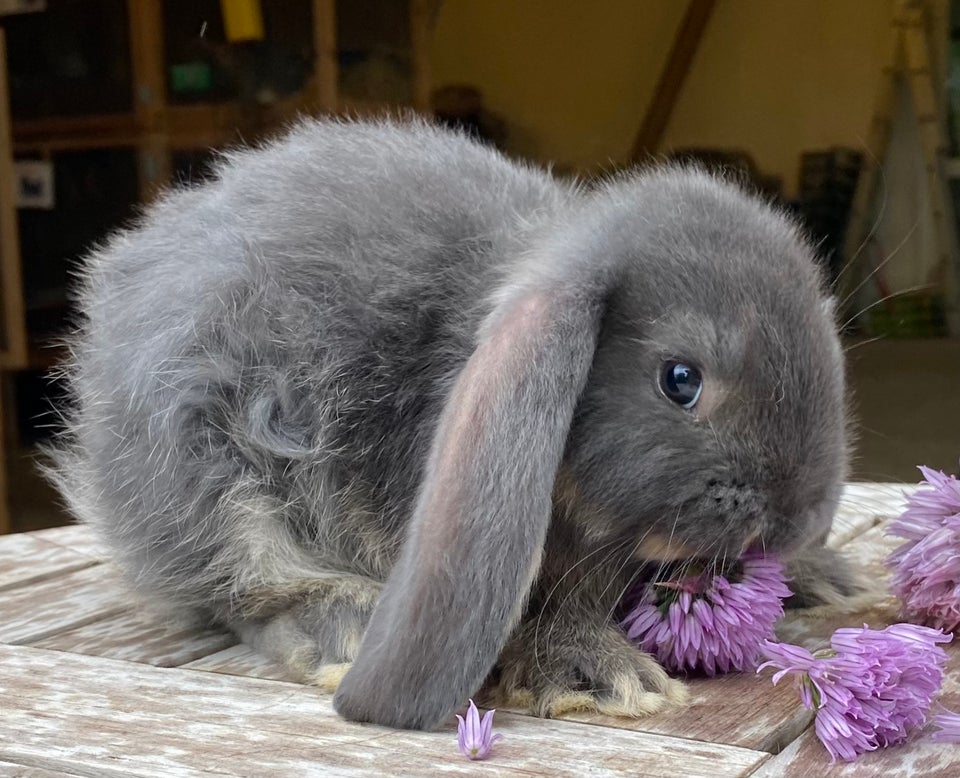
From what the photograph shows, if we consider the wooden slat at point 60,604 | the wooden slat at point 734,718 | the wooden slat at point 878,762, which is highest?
the wooden slat at point 878,762

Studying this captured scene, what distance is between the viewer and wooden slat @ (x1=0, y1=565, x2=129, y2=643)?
1549 millimetres

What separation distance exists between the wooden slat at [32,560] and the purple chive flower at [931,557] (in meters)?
1.09

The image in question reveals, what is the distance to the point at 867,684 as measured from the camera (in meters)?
1.12

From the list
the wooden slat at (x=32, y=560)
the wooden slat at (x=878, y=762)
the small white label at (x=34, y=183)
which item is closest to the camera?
the wooden slat at (x=878, y=762)

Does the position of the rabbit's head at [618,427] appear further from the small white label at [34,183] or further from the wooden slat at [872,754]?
the small white label at [34,183]

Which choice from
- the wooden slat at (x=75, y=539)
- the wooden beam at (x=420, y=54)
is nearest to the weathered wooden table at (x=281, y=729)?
the wooden slat at (x=75, y=539)

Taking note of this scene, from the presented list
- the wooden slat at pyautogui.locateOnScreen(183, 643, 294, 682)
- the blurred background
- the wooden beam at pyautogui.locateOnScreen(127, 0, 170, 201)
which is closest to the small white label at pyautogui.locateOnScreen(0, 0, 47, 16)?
the blurred background

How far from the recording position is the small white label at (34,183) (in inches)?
131

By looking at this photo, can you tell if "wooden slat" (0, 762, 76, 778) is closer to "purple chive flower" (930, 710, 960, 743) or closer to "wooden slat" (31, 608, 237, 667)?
"wooden slat" (31, 608, 237, 667)

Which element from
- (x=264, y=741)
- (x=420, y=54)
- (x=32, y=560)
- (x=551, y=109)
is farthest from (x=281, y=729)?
(x=551, y=109)

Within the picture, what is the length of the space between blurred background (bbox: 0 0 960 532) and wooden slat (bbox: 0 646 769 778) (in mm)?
1780

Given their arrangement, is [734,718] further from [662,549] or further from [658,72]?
[658,72]

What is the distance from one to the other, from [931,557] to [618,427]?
43cm

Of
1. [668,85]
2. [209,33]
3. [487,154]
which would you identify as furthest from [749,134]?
[487,154]
